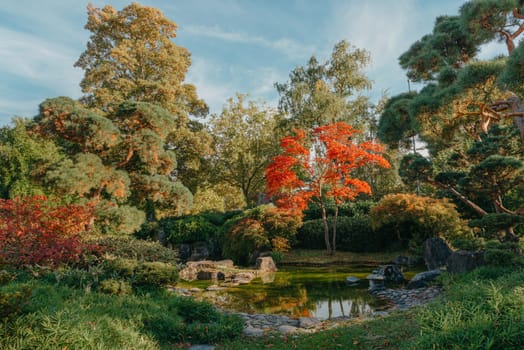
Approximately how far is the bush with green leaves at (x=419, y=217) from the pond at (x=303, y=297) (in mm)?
2983

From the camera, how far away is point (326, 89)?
68.3 ft

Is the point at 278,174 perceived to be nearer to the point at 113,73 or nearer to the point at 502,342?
the point at 113,73

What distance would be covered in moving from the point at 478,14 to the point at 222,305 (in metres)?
8.02

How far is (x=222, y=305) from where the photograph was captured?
21.8ft

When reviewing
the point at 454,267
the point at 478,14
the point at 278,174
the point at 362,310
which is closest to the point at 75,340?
the point at 362,310

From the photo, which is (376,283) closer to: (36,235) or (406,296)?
(406,296)

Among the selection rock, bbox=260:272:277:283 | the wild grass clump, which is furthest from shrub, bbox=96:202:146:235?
the wild grass clump

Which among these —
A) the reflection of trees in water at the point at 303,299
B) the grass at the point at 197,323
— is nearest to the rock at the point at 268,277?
the reflection of trees in water at the point at 303,299

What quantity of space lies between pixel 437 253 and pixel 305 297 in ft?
12.8

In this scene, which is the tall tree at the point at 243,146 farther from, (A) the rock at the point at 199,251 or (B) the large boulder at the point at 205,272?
(B) the large boulder at the point at 205,272

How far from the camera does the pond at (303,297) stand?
20.2 ft

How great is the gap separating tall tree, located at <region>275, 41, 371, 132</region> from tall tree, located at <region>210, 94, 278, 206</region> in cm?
178

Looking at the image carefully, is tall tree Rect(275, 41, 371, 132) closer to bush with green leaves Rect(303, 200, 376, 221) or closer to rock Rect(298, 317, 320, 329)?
→ bush with green leaves Rect(303, 200, 376, 221)

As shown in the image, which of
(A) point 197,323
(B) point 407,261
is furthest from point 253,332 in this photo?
(B) point 407,261
